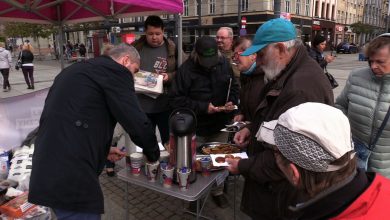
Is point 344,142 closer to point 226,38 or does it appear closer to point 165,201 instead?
point 165,201

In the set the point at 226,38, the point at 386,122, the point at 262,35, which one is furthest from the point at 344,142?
the point at 226,38

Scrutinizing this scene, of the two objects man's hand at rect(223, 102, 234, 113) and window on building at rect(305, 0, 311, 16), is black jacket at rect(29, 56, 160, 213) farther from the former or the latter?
window on building at rect(305, 0, 311, 16)

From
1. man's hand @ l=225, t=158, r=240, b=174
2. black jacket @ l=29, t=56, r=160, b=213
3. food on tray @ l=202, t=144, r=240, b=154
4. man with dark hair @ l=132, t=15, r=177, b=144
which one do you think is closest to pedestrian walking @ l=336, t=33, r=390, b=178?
food on tray @ l=202, t=144, r=240, b=154

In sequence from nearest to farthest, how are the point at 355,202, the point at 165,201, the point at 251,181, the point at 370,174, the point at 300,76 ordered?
the point at 355,202 < the point at 370,174 < the point at 300,76 < the point at 251,181 < the point at 165,201

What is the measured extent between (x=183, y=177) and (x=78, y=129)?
2.39 feet

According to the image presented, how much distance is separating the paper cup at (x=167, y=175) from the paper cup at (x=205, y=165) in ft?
0.78

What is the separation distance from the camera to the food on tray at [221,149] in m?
2.45

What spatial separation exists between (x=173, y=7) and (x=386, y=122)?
216cm

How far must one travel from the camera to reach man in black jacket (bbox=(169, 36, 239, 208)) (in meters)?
2.83

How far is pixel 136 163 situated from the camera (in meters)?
2.23

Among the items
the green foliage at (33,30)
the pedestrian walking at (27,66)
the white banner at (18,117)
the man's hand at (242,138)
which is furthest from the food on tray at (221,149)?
the green foliage at (33,30)

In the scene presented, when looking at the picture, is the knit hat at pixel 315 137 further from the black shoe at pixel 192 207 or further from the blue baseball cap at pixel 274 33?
the black shoe at pixel 192 207

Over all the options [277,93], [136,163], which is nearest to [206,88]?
[136,163]

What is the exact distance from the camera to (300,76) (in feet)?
5.25
